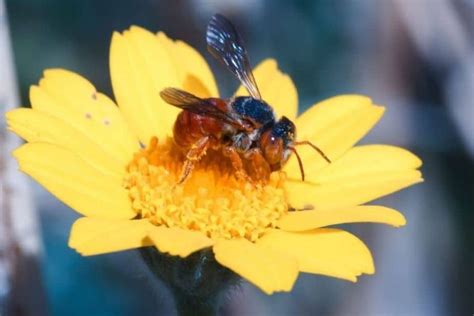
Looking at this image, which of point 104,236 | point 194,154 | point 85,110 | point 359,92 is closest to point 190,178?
point 194,154

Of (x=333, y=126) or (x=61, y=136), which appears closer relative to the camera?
(x=61, y=136)

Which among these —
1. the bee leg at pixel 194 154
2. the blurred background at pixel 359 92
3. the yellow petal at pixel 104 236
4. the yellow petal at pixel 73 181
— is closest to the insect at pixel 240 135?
the bee leg at pixel 194 154

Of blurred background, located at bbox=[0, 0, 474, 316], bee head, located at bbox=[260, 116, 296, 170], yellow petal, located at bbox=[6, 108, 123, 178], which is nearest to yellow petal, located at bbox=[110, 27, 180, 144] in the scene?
yellow petal, located at bbox=[6, 108, 123, 178]

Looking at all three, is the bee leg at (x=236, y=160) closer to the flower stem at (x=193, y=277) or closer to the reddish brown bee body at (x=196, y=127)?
the reddish brown bee body at (x=196, y=127)

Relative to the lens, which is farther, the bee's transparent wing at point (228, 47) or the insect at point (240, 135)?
the bee's transparent wing at point (228, 47)

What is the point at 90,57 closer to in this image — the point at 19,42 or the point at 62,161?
the point at 19,42

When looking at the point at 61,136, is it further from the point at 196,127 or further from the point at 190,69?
the point at 190,69
